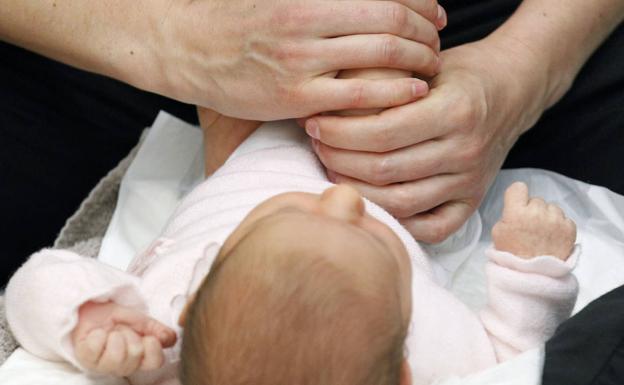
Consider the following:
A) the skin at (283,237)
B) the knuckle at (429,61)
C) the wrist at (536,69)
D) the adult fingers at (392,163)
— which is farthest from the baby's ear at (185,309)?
the wrist at (536,69)

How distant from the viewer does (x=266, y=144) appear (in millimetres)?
967

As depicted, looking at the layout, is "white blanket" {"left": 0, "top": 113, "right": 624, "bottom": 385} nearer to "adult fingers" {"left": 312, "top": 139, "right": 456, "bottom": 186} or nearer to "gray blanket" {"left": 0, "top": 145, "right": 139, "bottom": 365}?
"gray blanket" {"left": 0, "top": 145, "right": 139, "bottom": 365}

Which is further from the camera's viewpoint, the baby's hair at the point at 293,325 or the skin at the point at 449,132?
the skin at the point at 449,132

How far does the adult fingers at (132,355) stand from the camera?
68 centimetres

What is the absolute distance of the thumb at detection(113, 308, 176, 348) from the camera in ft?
2.35

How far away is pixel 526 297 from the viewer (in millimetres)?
783

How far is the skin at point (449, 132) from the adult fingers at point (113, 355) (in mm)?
322

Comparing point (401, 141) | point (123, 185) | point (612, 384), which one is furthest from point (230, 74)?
point (612, 384)

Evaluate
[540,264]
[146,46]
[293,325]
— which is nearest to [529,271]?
[540,264]

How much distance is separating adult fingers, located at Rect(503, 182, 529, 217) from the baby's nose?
16cm

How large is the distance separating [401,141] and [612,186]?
0.36m

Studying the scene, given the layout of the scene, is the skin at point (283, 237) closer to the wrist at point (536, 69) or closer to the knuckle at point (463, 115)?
the knuckle at point (463, 115)

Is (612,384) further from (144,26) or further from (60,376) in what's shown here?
(144,26)

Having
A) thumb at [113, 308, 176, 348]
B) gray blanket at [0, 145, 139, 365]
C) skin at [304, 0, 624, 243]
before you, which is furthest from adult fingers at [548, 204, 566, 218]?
gray blanket at [0, 145, 139, 365]
